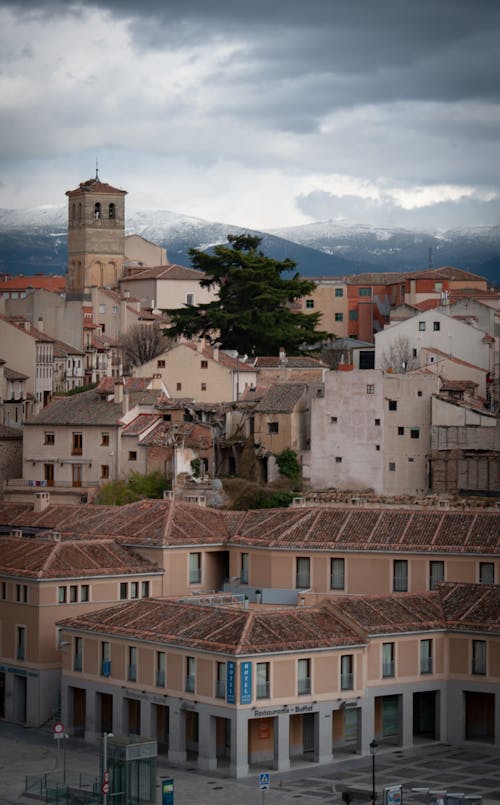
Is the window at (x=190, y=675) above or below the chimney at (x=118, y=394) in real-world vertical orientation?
below

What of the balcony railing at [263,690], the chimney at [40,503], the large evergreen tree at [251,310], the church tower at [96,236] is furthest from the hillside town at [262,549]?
the church tower at [96,236]

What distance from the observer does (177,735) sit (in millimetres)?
59094

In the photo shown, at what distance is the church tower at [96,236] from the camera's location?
130375mm

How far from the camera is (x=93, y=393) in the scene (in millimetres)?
88250

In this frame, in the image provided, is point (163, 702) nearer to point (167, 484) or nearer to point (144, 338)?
point (167, 484)

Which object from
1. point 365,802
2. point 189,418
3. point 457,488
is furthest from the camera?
point 189,418

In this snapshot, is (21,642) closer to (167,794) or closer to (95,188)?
(167,794)

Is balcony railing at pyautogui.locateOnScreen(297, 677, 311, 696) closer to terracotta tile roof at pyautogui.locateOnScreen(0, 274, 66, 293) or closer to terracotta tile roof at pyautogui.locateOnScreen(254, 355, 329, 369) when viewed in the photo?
terracotta tile roof at pyautogui.locateOnScreen(254, 355, 329, 369)

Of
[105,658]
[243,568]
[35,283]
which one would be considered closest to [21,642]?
[105,658]

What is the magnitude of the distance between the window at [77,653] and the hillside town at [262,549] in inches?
5.2

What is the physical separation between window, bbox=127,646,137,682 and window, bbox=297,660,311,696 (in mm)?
5811

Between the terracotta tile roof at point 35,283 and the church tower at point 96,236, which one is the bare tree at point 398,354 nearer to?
the church tower at point 96,236

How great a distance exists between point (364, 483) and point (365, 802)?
1115 inches

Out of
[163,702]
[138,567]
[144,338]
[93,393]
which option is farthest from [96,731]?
[144,338]
